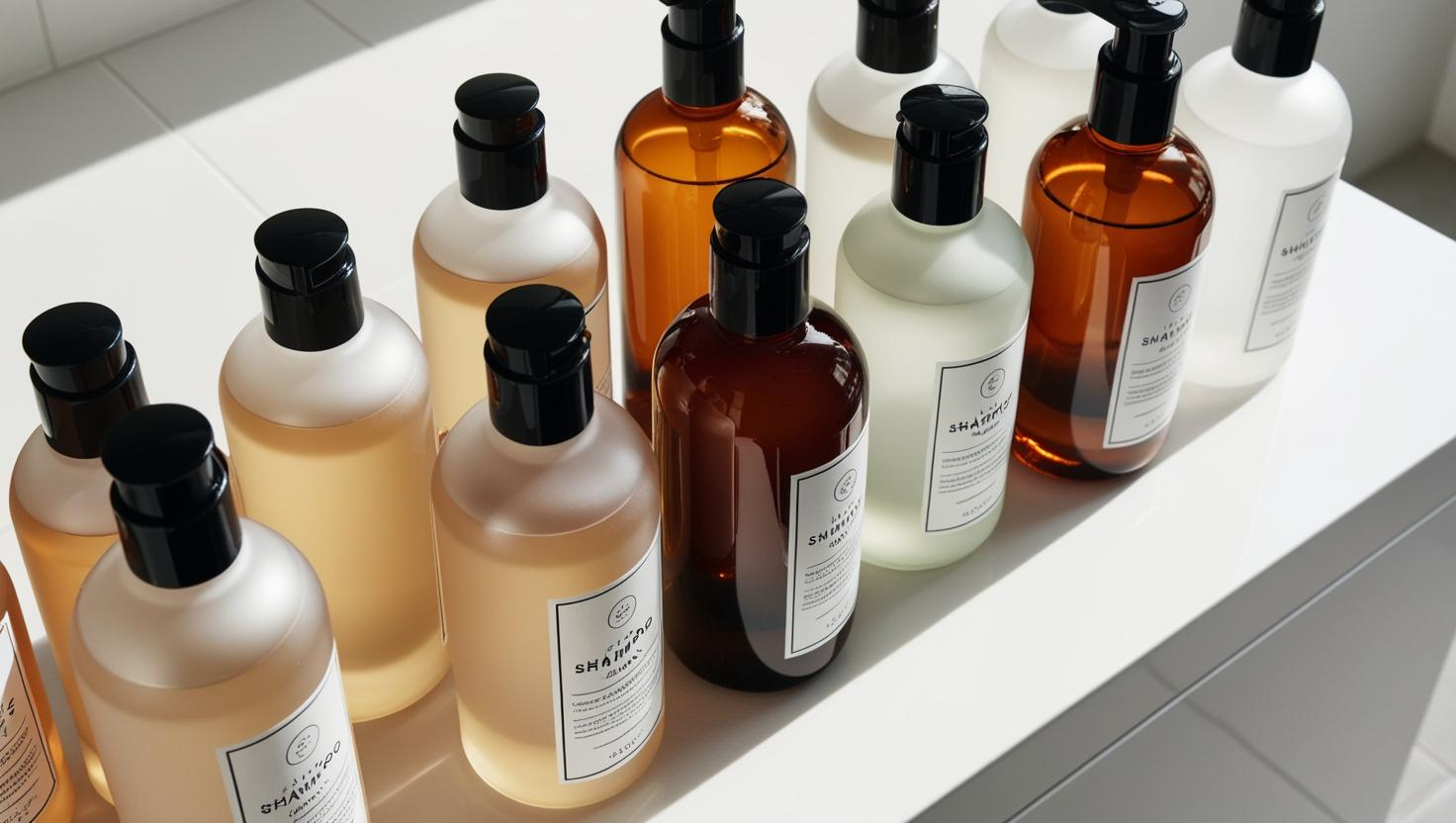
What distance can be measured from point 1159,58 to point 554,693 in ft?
1.03

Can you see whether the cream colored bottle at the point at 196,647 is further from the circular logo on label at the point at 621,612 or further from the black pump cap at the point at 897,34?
the black pump cap at the point at 897,34

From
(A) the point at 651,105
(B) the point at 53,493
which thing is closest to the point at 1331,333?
(A) the point at 651,105

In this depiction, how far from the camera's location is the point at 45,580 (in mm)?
482

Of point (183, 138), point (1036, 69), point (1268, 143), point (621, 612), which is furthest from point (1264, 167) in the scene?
point (183, 138)

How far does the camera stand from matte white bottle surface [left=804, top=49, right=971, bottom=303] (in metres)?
0.59

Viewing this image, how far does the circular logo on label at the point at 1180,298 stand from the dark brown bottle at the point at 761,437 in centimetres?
16

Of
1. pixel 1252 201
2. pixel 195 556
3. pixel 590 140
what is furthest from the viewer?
pixel 590 140

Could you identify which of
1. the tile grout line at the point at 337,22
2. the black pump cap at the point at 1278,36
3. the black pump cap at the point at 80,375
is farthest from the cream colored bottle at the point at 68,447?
the tile grout line at the point at 337,22

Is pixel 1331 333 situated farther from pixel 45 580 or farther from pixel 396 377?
pixel 45 580

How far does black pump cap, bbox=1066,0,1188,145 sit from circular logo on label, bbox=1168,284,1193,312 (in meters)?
0.06

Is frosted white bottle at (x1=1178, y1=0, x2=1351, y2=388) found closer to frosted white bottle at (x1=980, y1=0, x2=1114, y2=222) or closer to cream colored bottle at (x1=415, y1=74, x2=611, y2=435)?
frosted white bottle at (x1=980, y1=0, x2=1114, y2=222)

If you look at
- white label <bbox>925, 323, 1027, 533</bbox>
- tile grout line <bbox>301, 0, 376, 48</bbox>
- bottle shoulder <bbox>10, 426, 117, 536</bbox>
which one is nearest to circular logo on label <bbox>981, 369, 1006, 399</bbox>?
white label <bbox>925, 323, 1027, 533</bbox>

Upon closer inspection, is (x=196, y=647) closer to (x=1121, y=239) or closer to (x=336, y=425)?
(x=336, y=425)

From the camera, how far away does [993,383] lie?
0.56m
